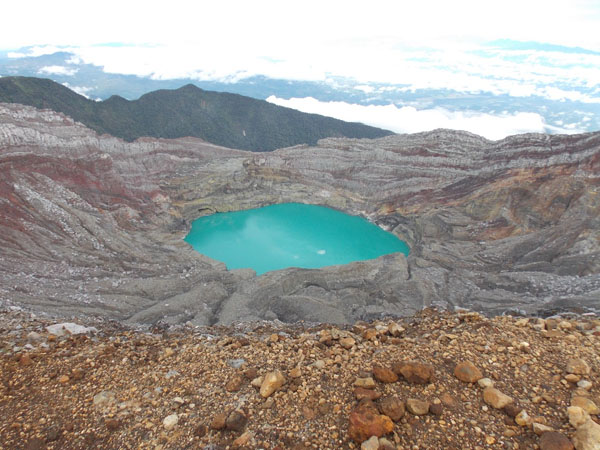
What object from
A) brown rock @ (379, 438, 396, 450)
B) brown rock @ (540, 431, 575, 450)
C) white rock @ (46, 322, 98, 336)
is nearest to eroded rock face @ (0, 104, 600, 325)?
white rock @ (46, 322, 98, 336)

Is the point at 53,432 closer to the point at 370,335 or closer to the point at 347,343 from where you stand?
the point at 347,343

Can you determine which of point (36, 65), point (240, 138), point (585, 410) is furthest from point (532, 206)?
point (36, 65)

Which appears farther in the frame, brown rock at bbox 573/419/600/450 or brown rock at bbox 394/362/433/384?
brown rock at bbox 394/362/433/384

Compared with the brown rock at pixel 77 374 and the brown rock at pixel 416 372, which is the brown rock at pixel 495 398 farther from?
the brown rock at pixel 77 374

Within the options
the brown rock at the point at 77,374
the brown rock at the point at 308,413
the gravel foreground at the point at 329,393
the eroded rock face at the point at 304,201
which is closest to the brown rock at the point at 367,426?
the gravel foreground at the point at 329,393

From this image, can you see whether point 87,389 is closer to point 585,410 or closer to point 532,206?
point 585,410

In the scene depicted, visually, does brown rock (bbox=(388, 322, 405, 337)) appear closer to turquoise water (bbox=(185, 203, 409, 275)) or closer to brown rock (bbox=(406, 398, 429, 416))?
brown rock (bbox=(406, 398, 429, 416))

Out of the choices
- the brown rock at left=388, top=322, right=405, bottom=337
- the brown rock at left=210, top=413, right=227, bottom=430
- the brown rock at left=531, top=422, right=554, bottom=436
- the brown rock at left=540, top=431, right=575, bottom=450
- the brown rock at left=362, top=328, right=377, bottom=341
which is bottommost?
the brown rock at left=388, top=322, right=405, bottom=337
